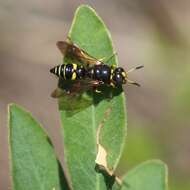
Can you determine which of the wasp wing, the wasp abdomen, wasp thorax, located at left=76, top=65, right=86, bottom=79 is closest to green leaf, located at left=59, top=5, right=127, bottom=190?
the wasp wing

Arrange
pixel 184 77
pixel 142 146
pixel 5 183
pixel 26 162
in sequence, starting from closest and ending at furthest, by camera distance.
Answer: pixel 26 162
pixel 142 146
pixel 184 77
pixel 5 183

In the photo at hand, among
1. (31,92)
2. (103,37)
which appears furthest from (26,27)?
(103,37)

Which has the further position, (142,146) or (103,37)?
(142,146)

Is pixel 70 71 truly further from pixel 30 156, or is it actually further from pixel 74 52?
pixel 30 156

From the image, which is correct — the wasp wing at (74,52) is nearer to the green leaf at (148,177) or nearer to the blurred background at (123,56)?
the green leaf at (148,177)

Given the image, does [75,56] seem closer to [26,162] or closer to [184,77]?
[26,162]

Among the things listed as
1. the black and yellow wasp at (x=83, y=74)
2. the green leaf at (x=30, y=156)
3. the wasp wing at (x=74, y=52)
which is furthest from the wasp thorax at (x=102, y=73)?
the green leaf at (x=30, y=156)

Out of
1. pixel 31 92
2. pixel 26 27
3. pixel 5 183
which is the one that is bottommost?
pixel 5 183
